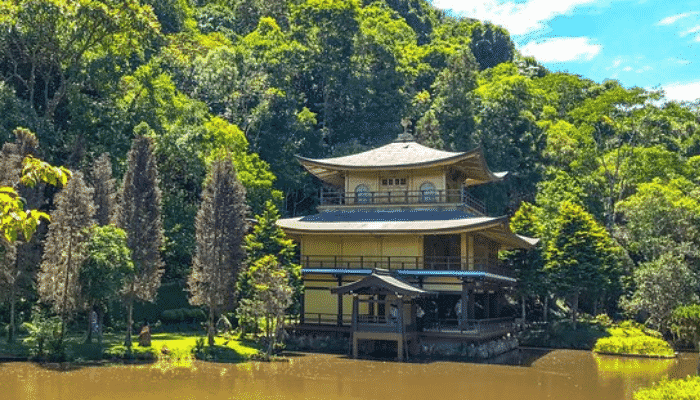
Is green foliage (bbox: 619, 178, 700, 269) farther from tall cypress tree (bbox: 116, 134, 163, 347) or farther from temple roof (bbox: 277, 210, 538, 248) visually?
tall cypress tree (bbox: 116, 134, 163, 347)

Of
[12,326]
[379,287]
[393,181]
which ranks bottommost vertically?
[12,326]

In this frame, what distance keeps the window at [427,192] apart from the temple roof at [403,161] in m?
1.56

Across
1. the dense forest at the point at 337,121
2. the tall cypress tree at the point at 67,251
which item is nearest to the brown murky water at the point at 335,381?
the tall cypress tree at the point at 67,251

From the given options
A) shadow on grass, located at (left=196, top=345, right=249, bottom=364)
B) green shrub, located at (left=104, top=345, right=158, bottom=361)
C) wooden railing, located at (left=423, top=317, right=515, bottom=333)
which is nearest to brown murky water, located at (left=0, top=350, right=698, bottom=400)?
shadow on grass, located at (left=196, top=345, right=249, bottom=364)

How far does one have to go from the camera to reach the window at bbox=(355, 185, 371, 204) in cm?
4306

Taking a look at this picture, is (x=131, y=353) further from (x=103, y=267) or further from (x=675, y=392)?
(x=675, y=392)

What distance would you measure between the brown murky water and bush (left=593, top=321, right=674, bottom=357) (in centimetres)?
396

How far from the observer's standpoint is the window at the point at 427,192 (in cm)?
4136

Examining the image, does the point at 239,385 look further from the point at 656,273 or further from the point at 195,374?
the point at 656,273

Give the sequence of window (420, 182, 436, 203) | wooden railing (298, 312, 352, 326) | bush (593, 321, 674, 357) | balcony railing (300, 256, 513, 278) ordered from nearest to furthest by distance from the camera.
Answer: bush (593, 321, 674, 357) < balcony railing (300, 256, 513, 278) < wooden railing (298, 312, 352, 326) < window (420, 182, 436, 203)

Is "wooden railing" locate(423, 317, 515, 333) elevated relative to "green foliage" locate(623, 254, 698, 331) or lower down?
lower down

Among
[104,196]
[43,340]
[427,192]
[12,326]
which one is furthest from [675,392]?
[104,196]

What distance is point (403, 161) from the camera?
41.8 m

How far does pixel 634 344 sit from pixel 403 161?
16.2 m
